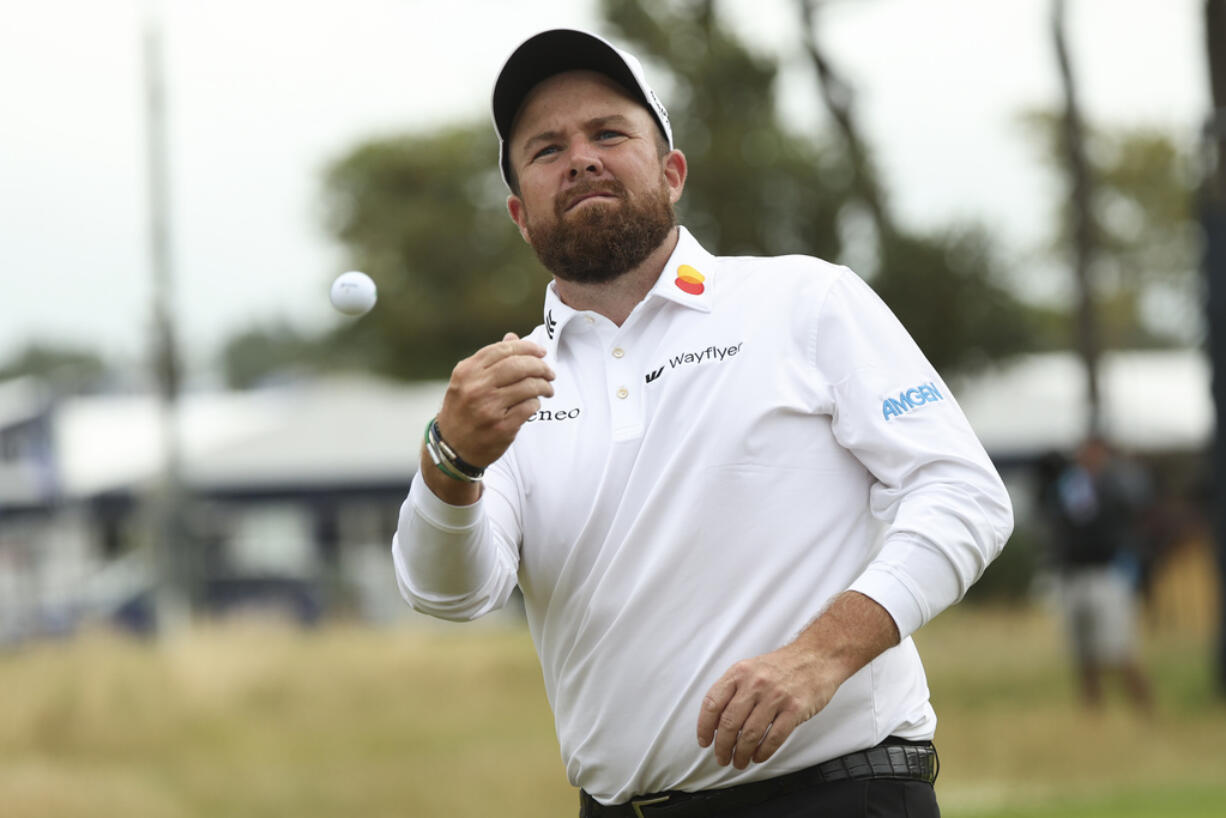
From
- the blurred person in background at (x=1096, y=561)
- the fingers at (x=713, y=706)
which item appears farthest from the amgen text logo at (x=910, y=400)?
the blurred person in background at (x=1096, y=561)

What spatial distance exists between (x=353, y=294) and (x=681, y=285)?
2.08 feet

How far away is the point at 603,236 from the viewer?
347 cm

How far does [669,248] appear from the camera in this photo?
11.8 feet

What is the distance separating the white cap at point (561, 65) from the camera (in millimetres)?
3562

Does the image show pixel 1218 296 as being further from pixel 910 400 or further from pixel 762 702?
pixel 762 702

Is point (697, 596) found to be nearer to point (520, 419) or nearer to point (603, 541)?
point (603, 541)

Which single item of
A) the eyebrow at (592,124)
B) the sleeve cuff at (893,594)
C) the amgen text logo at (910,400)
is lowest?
the sleeve cuff at (893,594)

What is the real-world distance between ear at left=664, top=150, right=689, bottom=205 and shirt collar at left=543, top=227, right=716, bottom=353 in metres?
0.10

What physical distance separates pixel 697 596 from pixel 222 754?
1139 centimetres

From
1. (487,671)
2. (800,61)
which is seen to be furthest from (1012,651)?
(800,61)

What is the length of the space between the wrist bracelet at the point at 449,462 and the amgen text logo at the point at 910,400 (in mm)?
722

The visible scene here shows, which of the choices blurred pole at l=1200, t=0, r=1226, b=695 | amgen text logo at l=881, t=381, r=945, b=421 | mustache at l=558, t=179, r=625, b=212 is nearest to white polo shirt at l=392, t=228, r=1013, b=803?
amgen text logo at l=881, t=381, r=945, b=421

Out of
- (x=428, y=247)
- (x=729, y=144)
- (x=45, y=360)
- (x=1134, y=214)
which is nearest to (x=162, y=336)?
(x=729, y=144)

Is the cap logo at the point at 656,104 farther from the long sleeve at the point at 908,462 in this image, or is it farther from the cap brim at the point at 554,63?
the long sleeve at the point at 908,462
